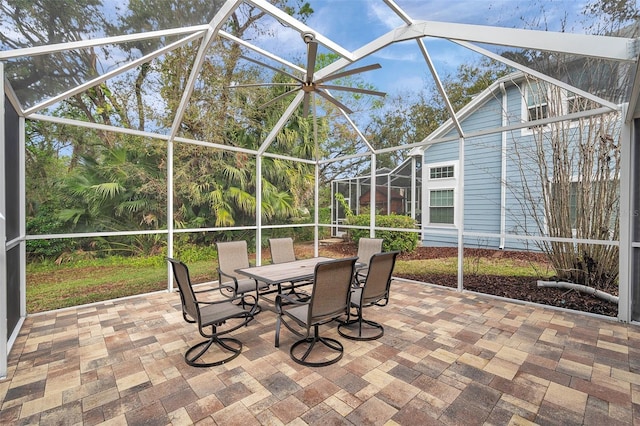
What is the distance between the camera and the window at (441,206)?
20.8 feet

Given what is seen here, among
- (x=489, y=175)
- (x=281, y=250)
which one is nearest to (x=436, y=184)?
(x=489, y=175)

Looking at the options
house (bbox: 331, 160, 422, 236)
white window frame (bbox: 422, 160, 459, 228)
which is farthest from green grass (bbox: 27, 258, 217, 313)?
white window frame (bbox: 422, 160, 459, 228)

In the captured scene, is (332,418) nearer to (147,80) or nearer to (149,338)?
(149,338)

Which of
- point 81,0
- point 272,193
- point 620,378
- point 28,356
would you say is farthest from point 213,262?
point 620,378

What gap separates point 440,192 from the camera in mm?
6695

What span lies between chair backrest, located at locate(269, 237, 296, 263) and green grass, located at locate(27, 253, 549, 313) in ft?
7.11

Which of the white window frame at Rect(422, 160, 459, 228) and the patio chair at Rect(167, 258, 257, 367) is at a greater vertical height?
the white window frame at Rect(422, 160, 459, 228)

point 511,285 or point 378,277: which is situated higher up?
point 378,277

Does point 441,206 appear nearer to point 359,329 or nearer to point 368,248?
point 368,248

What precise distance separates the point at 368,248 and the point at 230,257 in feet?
7.35

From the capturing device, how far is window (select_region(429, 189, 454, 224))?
634 centimetres

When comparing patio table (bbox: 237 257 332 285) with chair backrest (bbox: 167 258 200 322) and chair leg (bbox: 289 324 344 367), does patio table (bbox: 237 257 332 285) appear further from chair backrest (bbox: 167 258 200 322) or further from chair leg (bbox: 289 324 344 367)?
chair backrest (bbox: 167 258 200 322)

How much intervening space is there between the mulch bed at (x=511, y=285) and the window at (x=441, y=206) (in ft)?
2.80

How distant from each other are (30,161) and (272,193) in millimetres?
4887
